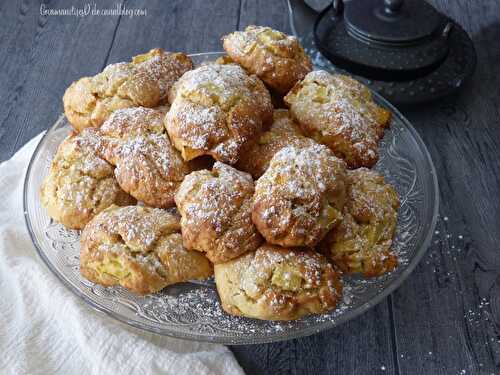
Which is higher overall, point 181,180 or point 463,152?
point 181,180

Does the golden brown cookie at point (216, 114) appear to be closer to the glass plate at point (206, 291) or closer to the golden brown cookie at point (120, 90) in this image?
the golden brown cookie at point (120, 90)

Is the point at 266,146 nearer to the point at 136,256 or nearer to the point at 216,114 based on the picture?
the point at 216,114

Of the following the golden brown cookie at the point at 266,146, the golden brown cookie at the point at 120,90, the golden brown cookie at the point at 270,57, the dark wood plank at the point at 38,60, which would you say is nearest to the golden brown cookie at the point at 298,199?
the golden brown cookie at the point at 266,146

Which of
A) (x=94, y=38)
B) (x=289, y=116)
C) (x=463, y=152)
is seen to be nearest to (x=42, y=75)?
(x=94, y=38)

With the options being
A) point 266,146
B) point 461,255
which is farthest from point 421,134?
point 266,146

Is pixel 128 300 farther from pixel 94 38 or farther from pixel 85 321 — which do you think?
pixel 94 38

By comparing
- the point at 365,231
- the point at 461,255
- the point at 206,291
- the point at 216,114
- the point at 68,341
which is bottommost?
the point at 68,341
